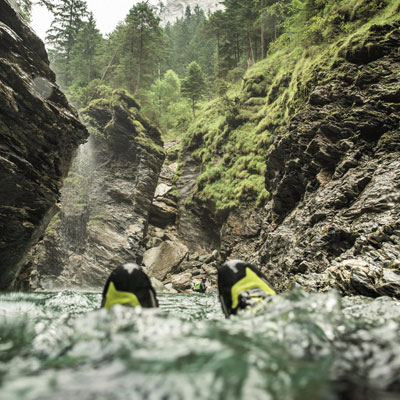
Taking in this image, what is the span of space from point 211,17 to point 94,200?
2207 cm

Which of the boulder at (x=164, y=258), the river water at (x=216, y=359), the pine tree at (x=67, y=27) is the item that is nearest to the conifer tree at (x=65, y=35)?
the pine tree at (x=67, y=27)

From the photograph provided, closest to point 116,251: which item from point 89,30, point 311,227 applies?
point 311,227

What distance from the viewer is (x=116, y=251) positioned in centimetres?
1559

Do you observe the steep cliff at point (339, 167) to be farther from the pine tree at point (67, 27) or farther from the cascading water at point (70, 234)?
the pine tree at point (67, 27)

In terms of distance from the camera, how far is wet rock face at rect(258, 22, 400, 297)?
4.52 meters

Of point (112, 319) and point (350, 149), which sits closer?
point (112, 319)

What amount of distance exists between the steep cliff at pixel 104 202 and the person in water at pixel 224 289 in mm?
13857

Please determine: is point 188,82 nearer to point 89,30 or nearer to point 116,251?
point 89,30

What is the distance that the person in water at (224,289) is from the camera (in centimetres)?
226

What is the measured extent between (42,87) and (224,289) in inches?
319

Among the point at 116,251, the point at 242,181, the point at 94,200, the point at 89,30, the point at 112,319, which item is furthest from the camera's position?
the point at 89,30

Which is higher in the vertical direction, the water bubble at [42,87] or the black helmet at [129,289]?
the water bubble at [42,87]

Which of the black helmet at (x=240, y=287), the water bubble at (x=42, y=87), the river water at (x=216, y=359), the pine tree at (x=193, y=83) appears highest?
the pine tree at (x=193, y=83)

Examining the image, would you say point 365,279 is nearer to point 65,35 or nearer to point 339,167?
point 339,167
